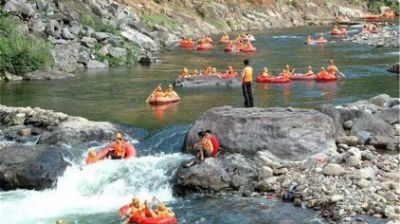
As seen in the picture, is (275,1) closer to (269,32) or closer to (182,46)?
(269,32)

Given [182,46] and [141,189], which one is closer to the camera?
[141,189]

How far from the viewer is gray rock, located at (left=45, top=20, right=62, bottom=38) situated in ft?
147

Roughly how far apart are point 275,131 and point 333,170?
303 cm

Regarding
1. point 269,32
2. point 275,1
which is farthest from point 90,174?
point 275,1

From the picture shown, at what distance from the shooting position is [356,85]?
3466cm

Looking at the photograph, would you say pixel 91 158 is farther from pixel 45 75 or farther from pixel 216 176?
pixel 45 75

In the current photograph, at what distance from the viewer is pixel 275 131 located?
21.3 metres

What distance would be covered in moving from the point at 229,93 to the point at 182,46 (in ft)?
87.6

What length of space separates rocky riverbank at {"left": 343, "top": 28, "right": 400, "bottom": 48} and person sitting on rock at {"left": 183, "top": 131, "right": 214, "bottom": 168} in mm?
38091

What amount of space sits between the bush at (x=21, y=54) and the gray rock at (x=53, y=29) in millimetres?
3131

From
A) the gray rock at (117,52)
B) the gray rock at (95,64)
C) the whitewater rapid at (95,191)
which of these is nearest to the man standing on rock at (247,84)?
the whitewater rapid at (95,191)

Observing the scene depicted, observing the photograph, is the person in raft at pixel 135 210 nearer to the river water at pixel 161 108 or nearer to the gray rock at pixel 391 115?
the river water at pixel 161 108

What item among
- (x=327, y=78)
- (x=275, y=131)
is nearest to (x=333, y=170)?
(x=275, y=131)

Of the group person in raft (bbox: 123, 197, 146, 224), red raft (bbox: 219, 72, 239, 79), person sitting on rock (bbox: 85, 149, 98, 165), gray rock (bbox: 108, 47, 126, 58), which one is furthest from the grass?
person in raft (bbox: 123, 197, 146, 224)
